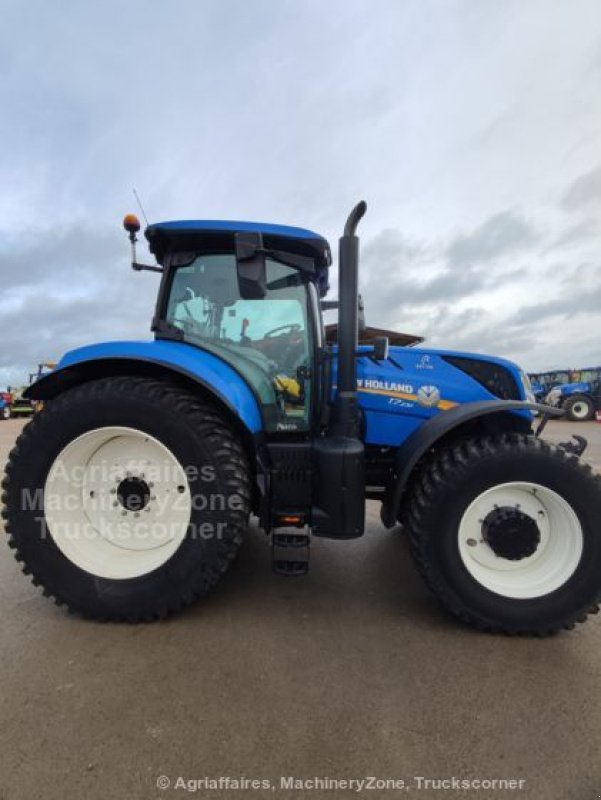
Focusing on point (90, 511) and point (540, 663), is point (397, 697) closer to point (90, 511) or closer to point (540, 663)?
point (540, 663)

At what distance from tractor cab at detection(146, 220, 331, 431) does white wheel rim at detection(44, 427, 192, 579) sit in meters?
0.61

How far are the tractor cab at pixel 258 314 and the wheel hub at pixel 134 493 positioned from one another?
72cm

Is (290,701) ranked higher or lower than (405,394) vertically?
lower

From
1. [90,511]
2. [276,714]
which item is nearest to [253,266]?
[90,511]

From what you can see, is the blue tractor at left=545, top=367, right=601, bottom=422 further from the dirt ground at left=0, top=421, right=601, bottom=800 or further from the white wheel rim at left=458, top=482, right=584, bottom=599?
the dirt ground at left=0, top=421, right=601, bottom=800

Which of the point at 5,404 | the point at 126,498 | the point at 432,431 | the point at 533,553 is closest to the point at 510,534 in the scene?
the point at 533,553

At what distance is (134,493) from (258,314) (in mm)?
1157

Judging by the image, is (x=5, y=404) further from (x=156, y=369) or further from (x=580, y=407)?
(x=580, y=407)

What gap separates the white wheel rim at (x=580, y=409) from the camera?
49.3 ft

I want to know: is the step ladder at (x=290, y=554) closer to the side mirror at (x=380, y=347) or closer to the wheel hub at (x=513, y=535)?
the wheel hub at (x=513, y=535)

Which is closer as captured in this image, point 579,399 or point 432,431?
point 432,431

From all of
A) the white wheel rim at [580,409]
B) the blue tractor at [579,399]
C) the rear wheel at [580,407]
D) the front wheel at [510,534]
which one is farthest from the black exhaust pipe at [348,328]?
the white wheel rim at [580,409]

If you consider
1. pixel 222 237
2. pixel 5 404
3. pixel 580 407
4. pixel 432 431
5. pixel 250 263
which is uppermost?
pixel 222 237

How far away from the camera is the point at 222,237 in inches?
90.1
